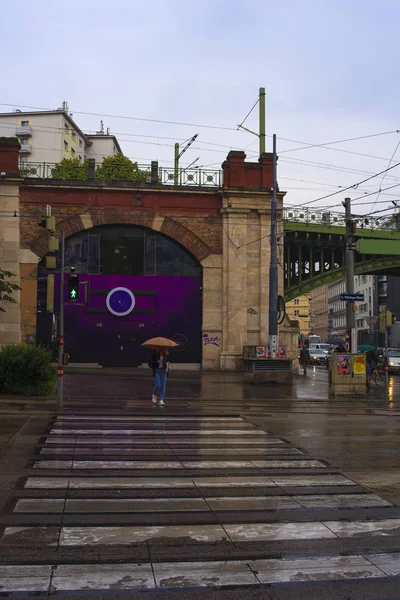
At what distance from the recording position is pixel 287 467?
1000cm

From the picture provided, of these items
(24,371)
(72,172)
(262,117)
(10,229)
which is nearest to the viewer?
(24,371)

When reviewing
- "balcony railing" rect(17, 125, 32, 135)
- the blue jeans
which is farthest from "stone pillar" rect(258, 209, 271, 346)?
"balcony railing" rect(17, 125, 32, 135)

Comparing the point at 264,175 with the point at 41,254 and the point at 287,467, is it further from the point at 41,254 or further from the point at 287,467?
the point at 287,467

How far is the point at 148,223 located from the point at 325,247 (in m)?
16.8

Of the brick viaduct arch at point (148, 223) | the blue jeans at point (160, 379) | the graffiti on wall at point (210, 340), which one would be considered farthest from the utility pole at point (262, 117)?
the blue jeans at point (160, 379)

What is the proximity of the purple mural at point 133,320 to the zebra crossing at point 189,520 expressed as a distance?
23.6 m

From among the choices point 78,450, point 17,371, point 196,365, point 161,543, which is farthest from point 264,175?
point 161,543

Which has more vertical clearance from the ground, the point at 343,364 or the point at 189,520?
the point at 343,364

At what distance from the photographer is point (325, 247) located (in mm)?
46781

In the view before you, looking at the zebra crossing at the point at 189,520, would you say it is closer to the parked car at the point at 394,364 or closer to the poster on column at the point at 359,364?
the poster on column at the point at 359,364

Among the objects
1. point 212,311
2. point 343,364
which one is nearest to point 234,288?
point 212,311

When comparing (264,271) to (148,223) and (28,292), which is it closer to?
(148,223)

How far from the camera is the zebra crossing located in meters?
5.40

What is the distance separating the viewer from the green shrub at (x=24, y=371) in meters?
19.5
